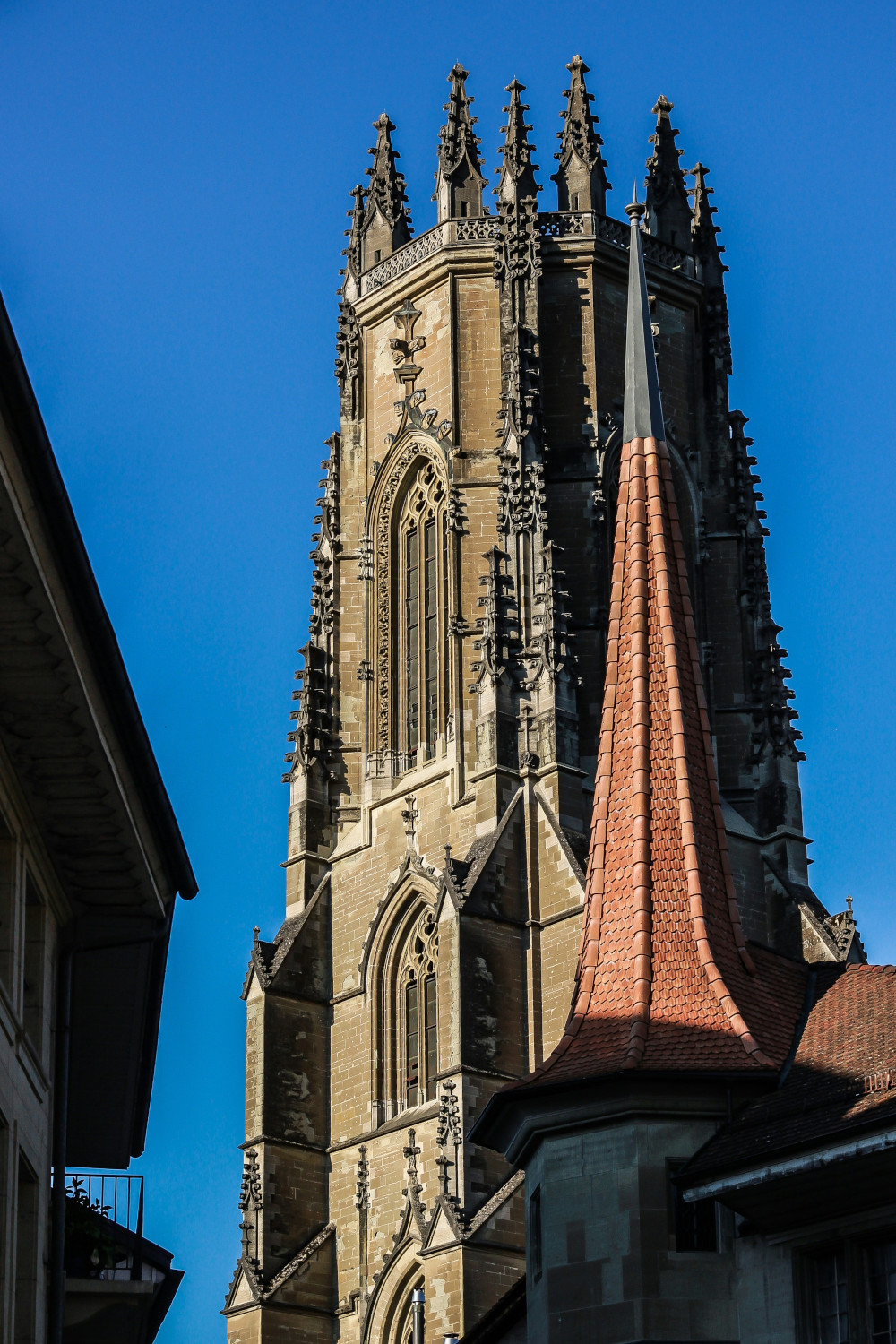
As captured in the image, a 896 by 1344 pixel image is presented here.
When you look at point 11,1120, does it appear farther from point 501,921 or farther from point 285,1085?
point 285,1085

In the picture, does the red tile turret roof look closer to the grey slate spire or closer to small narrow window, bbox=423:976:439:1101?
the grey slate spire

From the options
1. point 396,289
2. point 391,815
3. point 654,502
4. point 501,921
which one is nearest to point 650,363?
point 654,502

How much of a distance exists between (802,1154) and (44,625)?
7278mm

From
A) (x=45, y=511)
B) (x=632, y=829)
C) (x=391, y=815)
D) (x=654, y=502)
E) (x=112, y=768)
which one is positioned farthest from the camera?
(x=391, y=815)

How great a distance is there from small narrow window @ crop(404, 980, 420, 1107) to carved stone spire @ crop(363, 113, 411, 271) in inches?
660

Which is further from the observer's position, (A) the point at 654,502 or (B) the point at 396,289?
(B) the point at 396,289

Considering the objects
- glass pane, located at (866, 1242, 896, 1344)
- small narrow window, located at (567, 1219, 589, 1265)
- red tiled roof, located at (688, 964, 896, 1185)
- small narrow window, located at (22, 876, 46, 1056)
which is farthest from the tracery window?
small narrow window, located at (22, 876, 46, 1056)

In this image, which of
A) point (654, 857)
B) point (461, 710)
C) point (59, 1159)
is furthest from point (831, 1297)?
point (461, 710)

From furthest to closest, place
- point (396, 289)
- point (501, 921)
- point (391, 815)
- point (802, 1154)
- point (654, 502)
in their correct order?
point (396, 289) < point (391, 815) < point (501, 921) < point (654, 502) < point (802, 1154)

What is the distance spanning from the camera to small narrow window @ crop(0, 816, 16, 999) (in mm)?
17219

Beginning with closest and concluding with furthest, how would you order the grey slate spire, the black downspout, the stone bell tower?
the black downspout, the grey slate spire, the stone bell tower

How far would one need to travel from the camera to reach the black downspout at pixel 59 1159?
1795cm

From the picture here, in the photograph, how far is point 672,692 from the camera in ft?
86.0

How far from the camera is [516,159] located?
57594 mm
